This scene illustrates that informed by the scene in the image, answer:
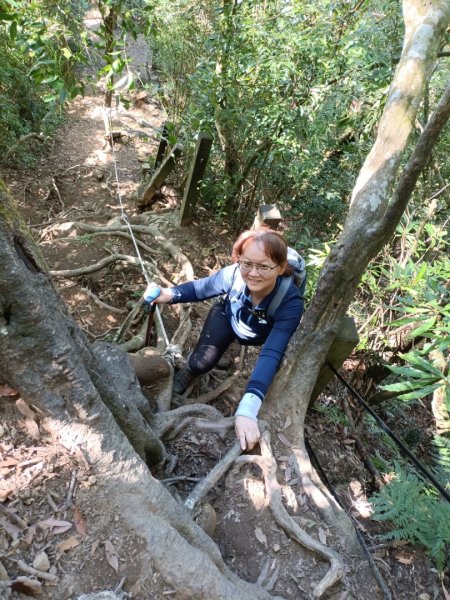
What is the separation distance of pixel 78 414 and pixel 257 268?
127 cm

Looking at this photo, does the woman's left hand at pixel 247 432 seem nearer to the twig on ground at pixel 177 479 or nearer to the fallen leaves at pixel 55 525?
the twig on ground at pixel 177 479

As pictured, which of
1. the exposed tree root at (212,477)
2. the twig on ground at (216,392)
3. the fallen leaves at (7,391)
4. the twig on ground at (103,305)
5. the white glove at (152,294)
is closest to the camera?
the fallen leaves at (7,391)

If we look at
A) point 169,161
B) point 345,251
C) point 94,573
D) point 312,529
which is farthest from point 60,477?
point 169,161

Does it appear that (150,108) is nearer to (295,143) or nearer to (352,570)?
(295,143)

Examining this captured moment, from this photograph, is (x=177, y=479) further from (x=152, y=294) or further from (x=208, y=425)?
(x=152, y=294)

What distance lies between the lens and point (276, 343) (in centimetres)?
249

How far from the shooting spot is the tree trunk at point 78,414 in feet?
4.72

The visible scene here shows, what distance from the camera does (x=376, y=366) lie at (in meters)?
4.05

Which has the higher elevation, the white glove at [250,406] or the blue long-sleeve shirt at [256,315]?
the blue long-sleeve shirt at [256,315]

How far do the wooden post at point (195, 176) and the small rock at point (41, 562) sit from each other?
14.3 feet

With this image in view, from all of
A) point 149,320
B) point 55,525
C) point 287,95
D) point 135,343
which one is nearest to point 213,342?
point 149,320

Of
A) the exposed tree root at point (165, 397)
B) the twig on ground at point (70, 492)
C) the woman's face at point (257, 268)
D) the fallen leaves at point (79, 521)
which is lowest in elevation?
the exposed tree root at point (165, 397)

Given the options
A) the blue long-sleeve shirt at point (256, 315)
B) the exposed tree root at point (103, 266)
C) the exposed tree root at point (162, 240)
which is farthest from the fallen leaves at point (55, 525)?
the exposed tree root at point (162, 240)

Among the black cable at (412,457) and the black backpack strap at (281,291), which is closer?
the black cable at (412,457)
